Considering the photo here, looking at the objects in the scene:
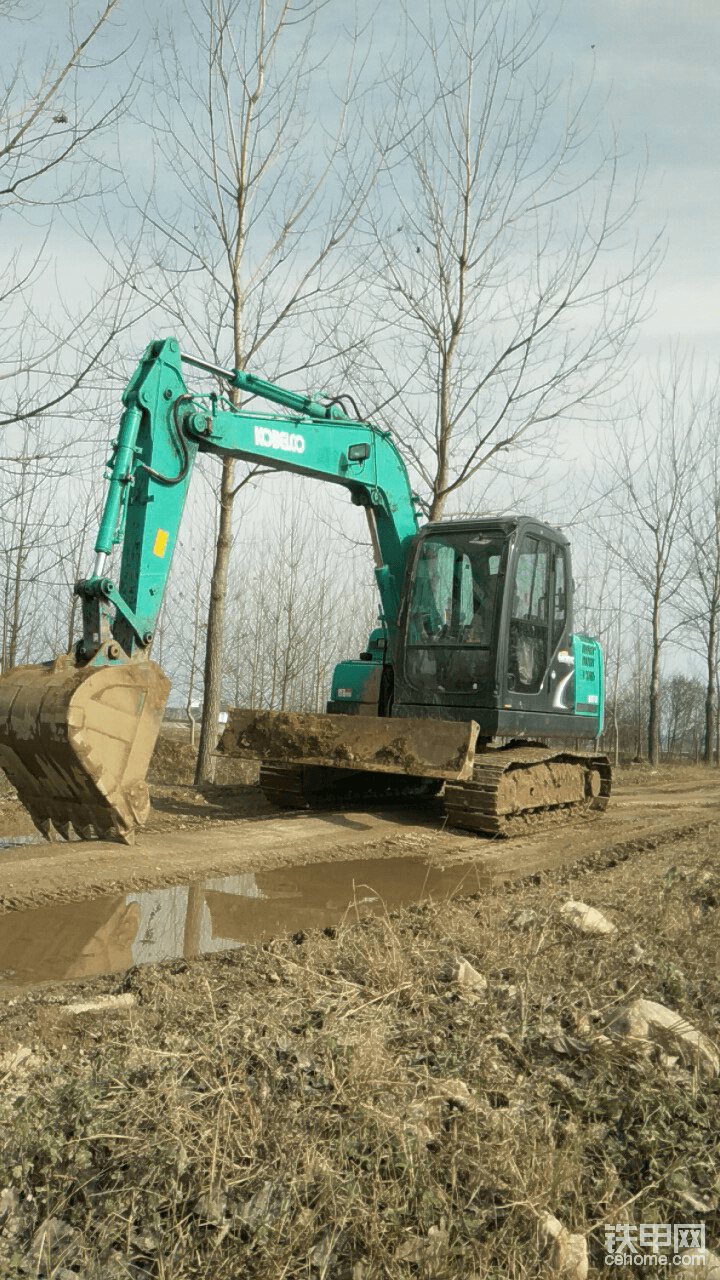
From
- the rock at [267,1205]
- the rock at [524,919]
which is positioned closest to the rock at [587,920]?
the rock at [524,919]

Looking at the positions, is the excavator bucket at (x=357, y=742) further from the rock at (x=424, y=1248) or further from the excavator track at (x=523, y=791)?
the rock at (x=424, y=1248)

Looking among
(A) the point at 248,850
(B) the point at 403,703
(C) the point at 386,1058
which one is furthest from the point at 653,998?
(B) the point at 403,703

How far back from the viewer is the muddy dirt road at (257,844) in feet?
21.8

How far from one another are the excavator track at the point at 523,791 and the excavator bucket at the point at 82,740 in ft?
12.7

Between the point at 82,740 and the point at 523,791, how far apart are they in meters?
5.32

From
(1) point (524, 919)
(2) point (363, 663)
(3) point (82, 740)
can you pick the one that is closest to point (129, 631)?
(3) point (82, 740)

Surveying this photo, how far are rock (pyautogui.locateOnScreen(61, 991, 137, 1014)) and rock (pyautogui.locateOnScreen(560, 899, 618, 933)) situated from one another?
2324 mm

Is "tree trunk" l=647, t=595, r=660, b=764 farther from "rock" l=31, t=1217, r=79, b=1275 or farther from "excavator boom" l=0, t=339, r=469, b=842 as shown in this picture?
"rock" l=31, t=1217, r=79, b=1275

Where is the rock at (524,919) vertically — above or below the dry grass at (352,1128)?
above

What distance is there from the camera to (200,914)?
624 cm

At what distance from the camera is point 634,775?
1978 cm

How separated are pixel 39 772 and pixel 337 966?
107 inches

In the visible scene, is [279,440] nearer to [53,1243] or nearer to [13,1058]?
[13,1058]

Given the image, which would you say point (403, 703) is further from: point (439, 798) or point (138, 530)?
point (138, 530)
